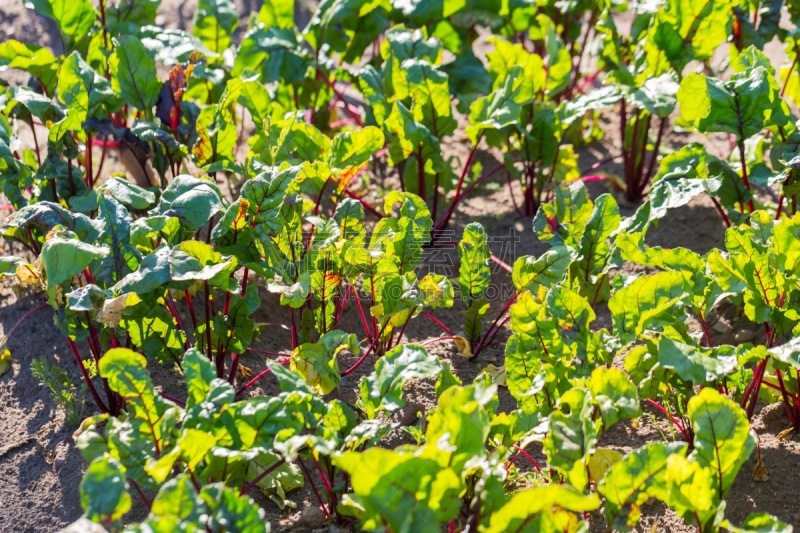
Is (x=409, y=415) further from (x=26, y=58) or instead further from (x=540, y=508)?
(x=26, y=58)

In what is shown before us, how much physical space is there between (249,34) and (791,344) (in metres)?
2.27

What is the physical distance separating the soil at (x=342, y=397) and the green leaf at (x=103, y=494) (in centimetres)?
54

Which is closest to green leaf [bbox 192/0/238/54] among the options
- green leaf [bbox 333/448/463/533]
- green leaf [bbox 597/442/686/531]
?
green leaf [bbox 333/448/463/533]

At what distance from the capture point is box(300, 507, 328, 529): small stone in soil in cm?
229

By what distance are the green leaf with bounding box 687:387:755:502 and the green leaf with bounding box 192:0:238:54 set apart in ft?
8.07

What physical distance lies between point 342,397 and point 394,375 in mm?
510

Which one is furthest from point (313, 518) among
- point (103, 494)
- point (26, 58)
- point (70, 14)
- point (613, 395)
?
point (70, 14)

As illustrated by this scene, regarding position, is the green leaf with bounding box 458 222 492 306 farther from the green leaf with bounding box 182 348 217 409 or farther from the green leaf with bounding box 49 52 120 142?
the green leaf with bounding box 49 52 120 142

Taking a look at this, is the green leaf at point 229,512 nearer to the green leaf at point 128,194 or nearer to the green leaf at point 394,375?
the green leaf at point 394,375

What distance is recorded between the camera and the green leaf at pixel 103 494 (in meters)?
1.82

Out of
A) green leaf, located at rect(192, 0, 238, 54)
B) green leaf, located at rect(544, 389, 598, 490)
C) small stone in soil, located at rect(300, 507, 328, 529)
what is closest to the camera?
green leaf, located at rect(544, 389, 598, 490)

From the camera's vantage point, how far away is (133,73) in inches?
124

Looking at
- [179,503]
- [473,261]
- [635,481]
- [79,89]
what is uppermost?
[79,89]

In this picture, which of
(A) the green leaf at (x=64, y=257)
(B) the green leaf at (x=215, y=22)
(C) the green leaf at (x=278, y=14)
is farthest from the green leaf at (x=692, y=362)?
(B) the green leaf at (x=215, y=22)
